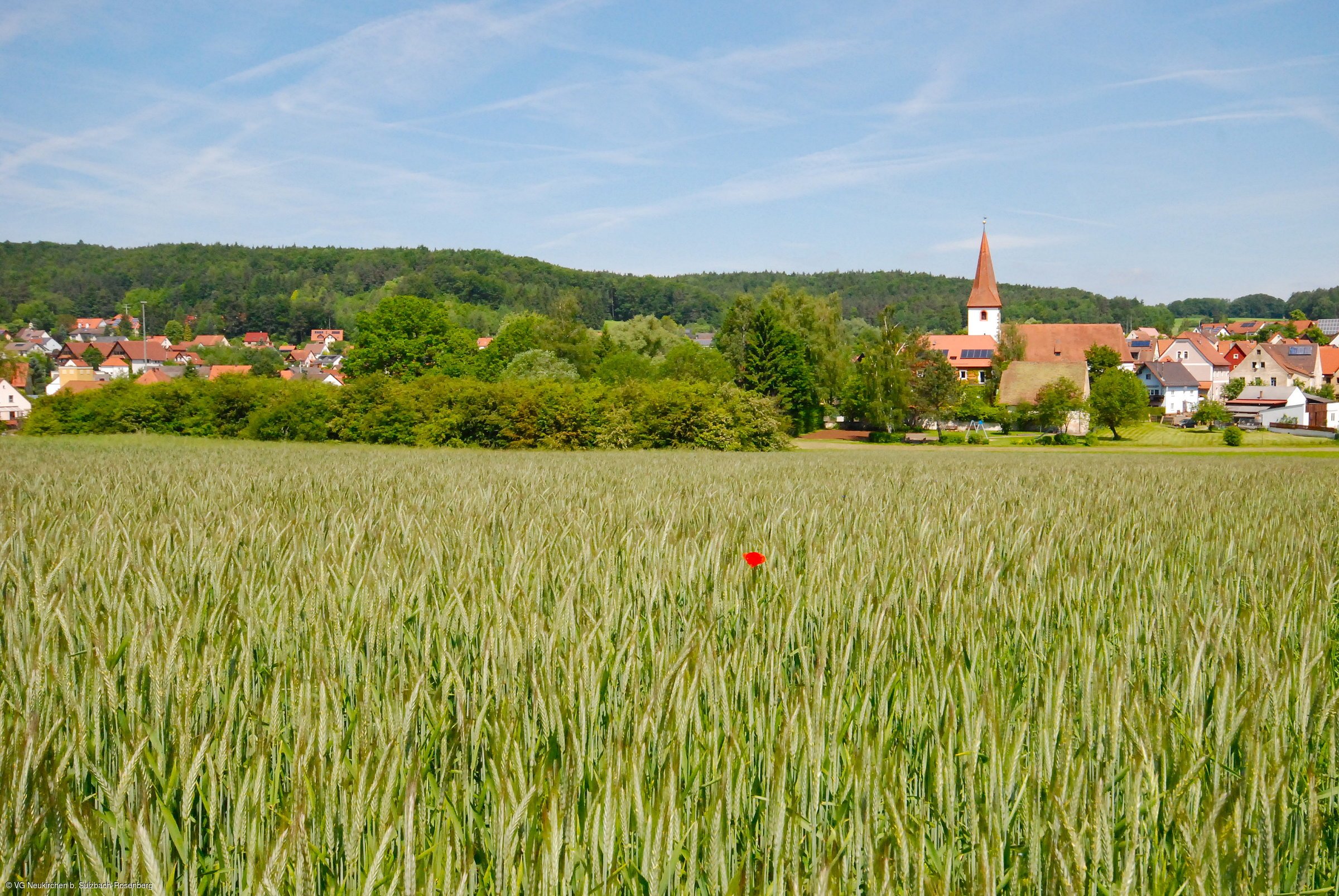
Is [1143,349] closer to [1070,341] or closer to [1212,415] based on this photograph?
[1070,341]

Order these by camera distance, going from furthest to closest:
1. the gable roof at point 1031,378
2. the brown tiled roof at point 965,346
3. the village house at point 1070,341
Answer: the brown tiled roof at point 965,346 → the village house at point 1070,341 → the gable roof at point 1031,378

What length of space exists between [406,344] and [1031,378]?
48.4m

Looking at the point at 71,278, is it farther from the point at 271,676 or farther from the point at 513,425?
the point at 271,676

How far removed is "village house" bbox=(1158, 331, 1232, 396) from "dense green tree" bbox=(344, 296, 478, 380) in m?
87.7

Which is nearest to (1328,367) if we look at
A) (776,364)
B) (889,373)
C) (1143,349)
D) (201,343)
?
(1143,349)

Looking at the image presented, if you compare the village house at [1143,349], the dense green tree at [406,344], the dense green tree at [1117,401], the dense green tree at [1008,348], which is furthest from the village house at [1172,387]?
the dense green tree at [406,344]

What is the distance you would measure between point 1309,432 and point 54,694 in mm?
70491

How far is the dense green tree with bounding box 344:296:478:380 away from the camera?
59562 mm

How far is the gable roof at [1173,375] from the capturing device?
9100cm

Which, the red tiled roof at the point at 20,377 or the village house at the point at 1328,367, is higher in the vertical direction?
the red tiled roof at the point at 20,377

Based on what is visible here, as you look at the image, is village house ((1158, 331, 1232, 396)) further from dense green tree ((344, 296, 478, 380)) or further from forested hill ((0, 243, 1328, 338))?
dense green tree ((344, 296, 478, 380))

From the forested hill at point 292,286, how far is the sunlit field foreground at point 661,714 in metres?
138

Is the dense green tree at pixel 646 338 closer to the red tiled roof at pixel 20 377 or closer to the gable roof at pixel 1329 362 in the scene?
the red tiled roof at pixel 20 377

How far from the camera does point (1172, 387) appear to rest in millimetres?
90875
